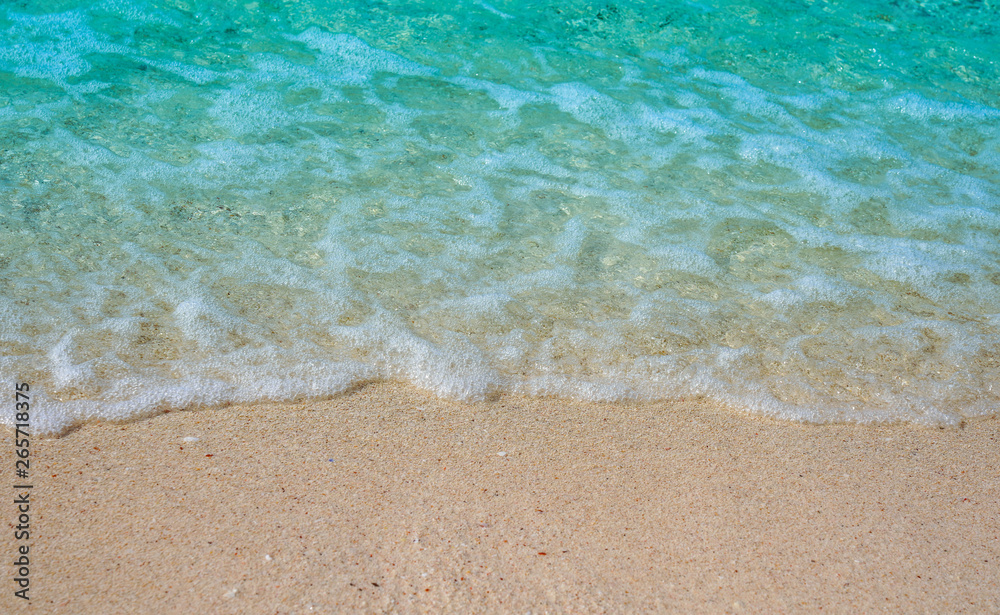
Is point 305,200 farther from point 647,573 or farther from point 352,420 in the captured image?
point 647,573

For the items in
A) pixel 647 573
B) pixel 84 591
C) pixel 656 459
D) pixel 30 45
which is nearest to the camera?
pixel 84 591

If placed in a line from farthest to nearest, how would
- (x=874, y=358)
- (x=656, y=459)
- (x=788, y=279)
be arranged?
1. (x=788, y=279)
2. (x=874, y=358)
3. (x=656, y=459)

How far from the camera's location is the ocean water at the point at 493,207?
2615mm

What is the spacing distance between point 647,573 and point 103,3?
20.2 feet

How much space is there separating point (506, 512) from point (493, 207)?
200 cm

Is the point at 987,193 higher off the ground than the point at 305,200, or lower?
higher

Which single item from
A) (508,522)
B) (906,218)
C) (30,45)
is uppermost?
(906,218)

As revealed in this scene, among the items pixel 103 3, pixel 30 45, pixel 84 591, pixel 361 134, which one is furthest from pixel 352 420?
pixel 103 3

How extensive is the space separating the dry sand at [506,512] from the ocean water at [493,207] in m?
0.16

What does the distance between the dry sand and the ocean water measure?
16cm

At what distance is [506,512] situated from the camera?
79.0 inches

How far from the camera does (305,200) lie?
365 cm

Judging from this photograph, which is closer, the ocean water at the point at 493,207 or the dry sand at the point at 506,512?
the dry sand at the point at 506,512

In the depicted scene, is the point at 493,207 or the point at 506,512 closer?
the point at 506,512
